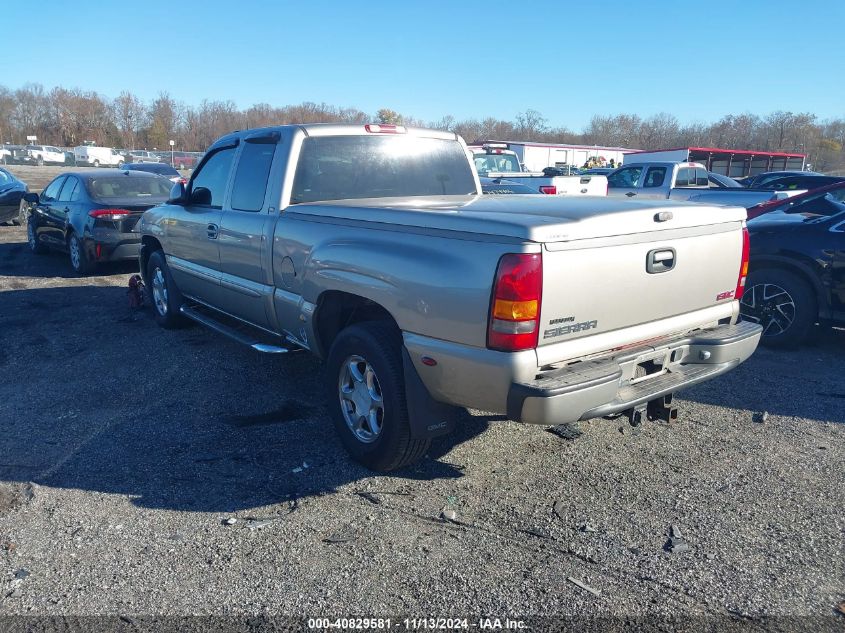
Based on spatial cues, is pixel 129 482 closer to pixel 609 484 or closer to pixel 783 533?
pixel 609 484

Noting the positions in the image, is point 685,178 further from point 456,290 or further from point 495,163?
point 456,290

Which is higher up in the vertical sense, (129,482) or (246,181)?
(246,181)

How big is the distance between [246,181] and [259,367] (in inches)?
66.8

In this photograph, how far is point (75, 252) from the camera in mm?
10281

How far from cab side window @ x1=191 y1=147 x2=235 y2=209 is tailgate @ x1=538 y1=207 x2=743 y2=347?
339cm

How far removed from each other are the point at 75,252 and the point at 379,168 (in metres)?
7.27

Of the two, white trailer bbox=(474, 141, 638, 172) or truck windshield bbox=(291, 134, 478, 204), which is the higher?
white trailer bbox=(474, 141, 638, 172)

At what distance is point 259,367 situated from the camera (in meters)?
5.89

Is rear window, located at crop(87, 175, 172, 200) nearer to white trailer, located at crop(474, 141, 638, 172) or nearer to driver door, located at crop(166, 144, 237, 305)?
driver door, located at crop(166, 144, 237, 305)

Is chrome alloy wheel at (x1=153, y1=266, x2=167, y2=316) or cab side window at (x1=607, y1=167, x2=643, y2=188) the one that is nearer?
chrome alloy wheel at (x1=153, y1=266, x2=167, y2=316)

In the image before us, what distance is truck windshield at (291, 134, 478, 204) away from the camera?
4.78 metres

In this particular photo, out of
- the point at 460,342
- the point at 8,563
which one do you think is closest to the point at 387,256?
the point at 460,342

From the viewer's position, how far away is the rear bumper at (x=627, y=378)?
3.02 m

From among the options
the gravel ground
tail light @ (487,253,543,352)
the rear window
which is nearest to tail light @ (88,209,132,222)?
the rear window
